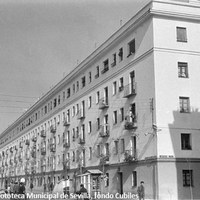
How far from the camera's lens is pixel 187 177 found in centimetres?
3859

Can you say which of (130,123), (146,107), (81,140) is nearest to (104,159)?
(130,123)

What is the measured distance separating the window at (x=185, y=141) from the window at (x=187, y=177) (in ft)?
7.19

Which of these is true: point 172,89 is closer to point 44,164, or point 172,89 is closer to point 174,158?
point 174,158

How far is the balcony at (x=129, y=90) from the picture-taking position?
43678 mm

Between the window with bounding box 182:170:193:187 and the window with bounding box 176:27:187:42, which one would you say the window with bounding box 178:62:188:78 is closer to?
the window with bounding box 176:27:187:42

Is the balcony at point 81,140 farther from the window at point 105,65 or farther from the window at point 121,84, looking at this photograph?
the window at point 121,84

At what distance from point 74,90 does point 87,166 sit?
1298cm

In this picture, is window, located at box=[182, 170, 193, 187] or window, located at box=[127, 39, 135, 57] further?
window, located at box=[127, 39, 135, 57]

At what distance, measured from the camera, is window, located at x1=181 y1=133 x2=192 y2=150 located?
39281 millimetres

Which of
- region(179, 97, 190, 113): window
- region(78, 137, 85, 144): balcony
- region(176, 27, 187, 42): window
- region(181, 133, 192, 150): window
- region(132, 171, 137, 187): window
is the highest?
region(176, 27, 187, 42): window

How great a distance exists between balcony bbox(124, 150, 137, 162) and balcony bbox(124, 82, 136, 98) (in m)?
5.80

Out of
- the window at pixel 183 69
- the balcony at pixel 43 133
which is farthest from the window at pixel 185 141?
the balcony at pixel 43 133

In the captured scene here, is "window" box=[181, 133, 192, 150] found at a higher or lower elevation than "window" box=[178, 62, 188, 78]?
lower

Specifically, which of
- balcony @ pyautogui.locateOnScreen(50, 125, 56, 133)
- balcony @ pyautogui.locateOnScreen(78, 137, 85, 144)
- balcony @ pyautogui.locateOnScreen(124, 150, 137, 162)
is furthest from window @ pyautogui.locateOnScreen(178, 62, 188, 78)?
balcony @ pyautogui.locateOnScreen(50, 125, 56, 133)
